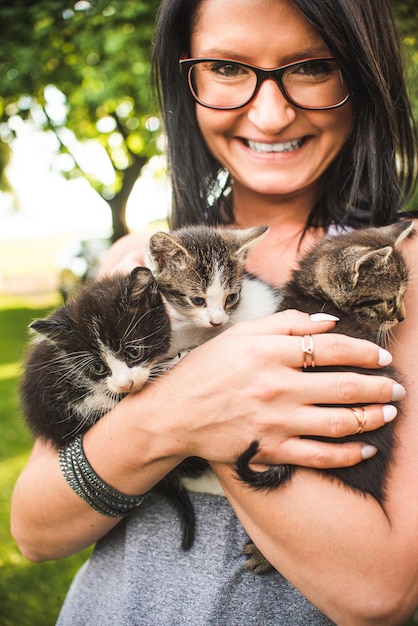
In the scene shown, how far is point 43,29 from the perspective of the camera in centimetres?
492

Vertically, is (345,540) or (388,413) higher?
(388,413)

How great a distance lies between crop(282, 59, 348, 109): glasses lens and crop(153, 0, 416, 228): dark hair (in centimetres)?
7

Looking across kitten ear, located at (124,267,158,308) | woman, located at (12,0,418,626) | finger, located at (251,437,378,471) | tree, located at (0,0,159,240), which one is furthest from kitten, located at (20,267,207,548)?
tree, located at (0,0,159,240)

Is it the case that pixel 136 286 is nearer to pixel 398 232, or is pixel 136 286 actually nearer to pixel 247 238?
pixel 247 238

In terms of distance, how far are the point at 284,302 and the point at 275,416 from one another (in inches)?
21.4

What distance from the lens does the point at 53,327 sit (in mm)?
1810

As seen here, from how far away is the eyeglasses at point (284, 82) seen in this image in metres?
1.84

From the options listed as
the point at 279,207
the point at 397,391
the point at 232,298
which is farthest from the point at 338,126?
the point at 397,391

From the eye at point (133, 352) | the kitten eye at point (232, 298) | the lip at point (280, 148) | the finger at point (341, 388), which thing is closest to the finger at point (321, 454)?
the finger at point (341, 388)

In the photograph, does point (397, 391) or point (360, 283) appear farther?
point (360, 283)

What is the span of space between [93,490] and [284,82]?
1.44 m

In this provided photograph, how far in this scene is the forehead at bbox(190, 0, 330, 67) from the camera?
178 centimetres

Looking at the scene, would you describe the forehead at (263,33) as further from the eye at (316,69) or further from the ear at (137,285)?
the ear at (137,285)

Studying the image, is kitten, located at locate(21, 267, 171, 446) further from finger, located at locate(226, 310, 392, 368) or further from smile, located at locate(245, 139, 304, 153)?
smile, located at locate(245, 139, 304, 153)
